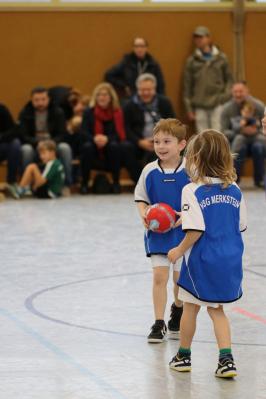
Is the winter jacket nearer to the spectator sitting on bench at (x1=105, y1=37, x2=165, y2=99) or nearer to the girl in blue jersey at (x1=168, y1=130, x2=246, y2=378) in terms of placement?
the spectator sitting on bench at (x1=105, y1=37, x2=165, y2=99)

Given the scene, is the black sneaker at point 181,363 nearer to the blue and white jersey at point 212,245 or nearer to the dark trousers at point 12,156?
the blue and white jersey at point 212,245

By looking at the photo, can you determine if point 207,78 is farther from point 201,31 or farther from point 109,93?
point 109,93

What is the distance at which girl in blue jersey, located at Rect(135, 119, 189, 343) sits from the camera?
6.19 metres

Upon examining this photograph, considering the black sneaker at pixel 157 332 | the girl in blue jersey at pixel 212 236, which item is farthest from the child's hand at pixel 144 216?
the girl in blue jersey at pixel 212 236

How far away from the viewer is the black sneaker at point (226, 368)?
520 cm

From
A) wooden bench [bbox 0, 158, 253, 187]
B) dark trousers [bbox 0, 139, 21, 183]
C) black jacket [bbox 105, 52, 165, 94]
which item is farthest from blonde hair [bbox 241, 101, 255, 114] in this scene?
dark trousers [bbox 0, 139, 21, 183]

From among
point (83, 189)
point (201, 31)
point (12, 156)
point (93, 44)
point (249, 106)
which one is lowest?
point (83, 189)

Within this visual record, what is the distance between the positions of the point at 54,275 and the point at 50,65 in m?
8.37

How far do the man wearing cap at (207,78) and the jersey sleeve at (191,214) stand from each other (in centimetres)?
1089

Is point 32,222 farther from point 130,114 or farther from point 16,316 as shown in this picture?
point 16,316

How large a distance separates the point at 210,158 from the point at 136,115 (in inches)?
375

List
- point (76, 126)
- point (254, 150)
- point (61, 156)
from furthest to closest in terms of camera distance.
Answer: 1. point (76, 126)
2. point (254, 150)
3. point (61, 156)

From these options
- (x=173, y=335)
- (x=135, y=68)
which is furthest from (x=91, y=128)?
(x=173, y=335)

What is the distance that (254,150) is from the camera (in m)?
15.1
